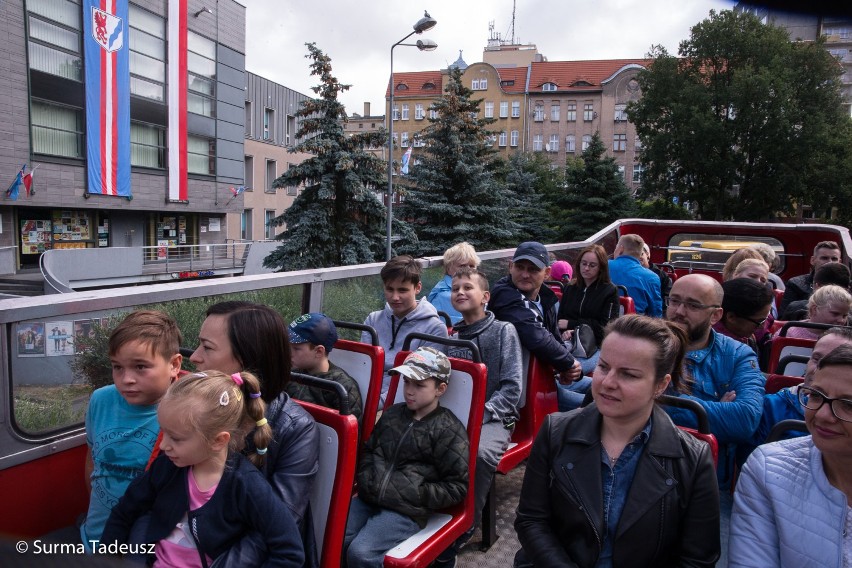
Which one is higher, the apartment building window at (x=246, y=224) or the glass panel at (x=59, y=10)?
the glass panel at (x=59, y=10)

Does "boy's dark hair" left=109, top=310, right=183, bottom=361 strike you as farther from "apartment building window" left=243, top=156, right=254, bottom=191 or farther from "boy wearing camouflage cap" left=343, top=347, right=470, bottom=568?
"apartment building window" left=243, top=156, right=254, bottom=191

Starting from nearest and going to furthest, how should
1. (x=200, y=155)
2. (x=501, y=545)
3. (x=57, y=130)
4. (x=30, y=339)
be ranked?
(x=30, y=339), (x=501, y=545), (x=57, y=130), (x=200, y=155)

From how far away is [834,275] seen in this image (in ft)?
16.5

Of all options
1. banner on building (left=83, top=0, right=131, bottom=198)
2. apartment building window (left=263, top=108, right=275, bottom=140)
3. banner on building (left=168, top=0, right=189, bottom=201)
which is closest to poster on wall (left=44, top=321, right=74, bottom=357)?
banner on building (left=83, top=0, right=131, bottom=198)

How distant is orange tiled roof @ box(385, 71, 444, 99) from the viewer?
76219 mm

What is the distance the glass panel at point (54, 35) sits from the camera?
85.3 ft

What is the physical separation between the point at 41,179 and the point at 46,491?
2873 cm

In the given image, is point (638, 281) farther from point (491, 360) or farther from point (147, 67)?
point (147, 67)

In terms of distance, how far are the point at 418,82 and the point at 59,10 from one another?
5454 cm

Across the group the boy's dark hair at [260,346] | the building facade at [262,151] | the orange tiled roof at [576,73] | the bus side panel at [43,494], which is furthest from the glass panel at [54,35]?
the orange tiled roof at [576,73]

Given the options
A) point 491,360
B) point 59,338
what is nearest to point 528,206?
point 491,360

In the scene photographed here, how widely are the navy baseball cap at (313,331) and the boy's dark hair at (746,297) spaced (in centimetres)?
233

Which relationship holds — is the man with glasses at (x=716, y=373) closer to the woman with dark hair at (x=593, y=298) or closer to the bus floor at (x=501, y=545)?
the bus floor at (x=501, y=545)

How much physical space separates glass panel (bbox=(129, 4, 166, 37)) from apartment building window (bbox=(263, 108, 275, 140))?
12.7 metres
